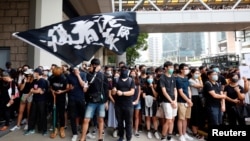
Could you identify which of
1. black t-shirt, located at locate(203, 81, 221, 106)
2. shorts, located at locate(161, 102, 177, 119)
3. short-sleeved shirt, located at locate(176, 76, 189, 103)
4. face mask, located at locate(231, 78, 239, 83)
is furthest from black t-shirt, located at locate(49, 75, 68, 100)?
face mask, located at locate(231, 78, 239, 83)

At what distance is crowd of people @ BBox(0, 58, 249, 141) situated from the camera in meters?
5.20

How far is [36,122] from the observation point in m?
6.32

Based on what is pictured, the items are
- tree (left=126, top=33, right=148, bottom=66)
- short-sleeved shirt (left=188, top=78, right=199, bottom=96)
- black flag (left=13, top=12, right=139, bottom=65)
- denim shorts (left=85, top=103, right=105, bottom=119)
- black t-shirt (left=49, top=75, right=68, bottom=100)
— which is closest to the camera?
black flag (left=13, top=12, right=139, bottom=65)

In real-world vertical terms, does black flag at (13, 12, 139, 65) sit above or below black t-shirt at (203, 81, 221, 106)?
above

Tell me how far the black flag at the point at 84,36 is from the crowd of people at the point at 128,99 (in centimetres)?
109

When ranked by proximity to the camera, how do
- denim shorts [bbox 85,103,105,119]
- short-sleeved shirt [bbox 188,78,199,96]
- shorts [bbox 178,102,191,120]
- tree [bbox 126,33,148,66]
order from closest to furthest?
denim shorts [bbox 85,103,105,119] → shorts [bbox 178,102,191,120] → short-sleeved shirt [bbox 188,78,199,96] → tree [bbox 126,33,148,66]

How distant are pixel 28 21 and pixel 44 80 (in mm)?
4277

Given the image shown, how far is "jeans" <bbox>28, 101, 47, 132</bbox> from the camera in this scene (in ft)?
19.7

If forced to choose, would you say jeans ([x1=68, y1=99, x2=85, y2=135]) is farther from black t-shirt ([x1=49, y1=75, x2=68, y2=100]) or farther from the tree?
the tree

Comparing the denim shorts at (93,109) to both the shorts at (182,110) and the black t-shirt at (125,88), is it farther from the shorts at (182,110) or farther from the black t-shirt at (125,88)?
Result: the shorts at (182,110)

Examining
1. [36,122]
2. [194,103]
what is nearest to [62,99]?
[36,122]

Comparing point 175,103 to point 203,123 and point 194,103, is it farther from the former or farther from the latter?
point 203,123

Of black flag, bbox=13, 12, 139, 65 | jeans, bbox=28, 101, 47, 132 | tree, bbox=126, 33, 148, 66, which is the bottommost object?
jeans, bbox=28, 101, 47, 132

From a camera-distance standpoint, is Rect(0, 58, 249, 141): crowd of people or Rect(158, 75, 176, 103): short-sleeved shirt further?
Rect(158, 75, 176, 103): short-sleeved shirt
